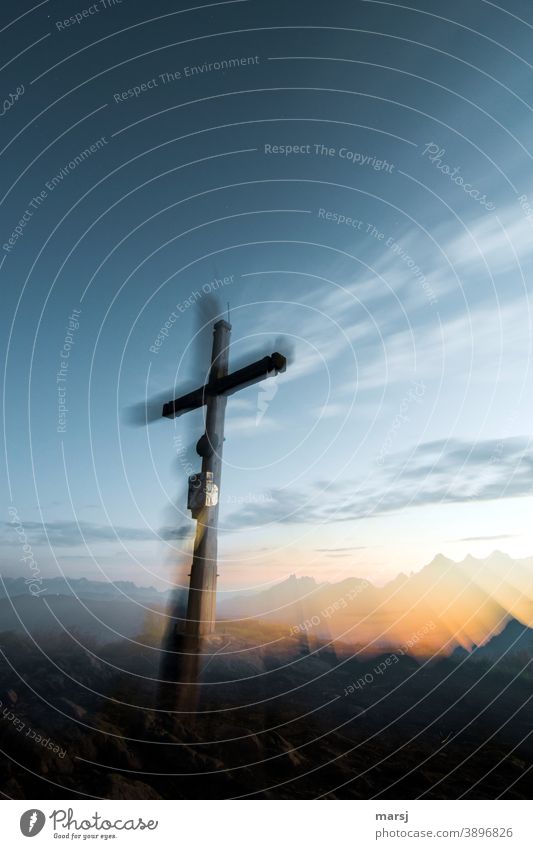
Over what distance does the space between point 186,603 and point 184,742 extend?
7.23 feet

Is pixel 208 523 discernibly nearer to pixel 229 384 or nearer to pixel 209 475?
pixel 209 475
